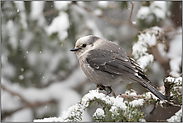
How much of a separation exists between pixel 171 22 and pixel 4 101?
308cm

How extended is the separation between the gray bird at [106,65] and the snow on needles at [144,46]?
0.80 ft

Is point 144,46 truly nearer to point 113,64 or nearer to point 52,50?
point 113,64

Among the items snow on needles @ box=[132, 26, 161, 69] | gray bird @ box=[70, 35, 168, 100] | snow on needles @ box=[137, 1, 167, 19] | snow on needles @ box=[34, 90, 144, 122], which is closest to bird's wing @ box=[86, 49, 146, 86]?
gray bird @ box=[70, 35, 168, 100]

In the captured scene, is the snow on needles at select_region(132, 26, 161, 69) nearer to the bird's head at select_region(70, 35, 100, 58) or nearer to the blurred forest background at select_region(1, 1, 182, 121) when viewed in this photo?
the blurred forest background at select_region(1, 1, 182, 121)

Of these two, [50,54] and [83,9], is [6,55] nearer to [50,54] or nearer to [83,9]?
[50,54]

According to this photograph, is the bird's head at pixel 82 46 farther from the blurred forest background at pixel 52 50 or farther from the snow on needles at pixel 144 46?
the snow on needles at pixel 144 46

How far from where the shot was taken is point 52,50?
9.89 ft

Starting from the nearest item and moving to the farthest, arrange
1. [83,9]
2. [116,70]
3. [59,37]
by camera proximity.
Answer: [116,70] < [59,37] < [83,9]

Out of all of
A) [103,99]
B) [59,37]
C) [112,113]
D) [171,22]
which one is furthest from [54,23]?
[171,22]

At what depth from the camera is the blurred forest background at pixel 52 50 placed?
2.69 meters

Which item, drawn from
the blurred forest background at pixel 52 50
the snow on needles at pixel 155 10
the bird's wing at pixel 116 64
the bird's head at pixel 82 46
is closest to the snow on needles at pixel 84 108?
the bird's wing at pixel 116 64

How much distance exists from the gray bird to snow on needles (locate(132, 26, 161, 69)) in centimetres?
24

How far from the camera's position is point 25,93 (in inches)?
126

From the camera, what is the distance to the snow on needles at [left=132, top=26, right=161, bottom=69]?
249 cm
